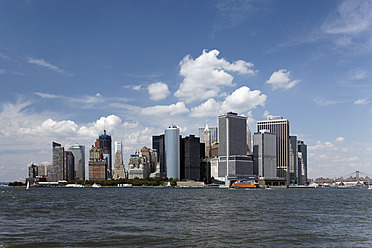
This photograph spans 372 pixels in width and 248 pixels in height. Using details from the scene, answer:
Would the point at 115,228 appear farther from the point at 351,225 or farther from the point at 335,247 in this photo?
the point at 351,225

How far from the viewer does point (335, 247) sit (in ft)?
126

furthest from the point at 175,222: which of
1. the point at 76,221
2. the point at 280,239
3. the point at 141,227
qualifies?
the point at 280,239

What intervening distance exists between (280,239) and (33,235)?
25365 millimetres

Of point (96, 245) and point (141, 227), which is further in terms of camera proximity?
point (141, 227)

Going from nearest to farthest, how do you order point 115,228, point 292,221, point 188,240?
point 188,240, point 115,228, point 292,221

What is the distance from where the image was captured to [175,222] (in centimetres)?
5691

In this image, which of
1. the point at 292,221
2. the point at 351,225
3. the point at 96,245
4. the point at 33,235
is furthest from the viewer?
the point at 292,221

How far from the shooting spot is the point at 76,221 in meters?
57.2

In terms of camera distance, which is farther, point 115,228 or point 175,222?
point 175,222

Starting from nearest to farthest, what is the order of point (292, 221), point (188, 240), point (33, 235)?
point (188, 240)
point (33, 235)
point (292, 221)

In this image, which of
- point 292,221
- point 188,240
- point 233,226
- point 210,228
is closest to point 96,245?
point 188,240

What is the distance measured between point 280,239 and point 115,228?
19148 millimetres

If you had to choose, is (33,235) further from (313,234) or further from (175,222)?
(313,234)

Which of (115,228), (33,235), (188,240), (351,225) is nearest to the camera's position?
(188,240)
